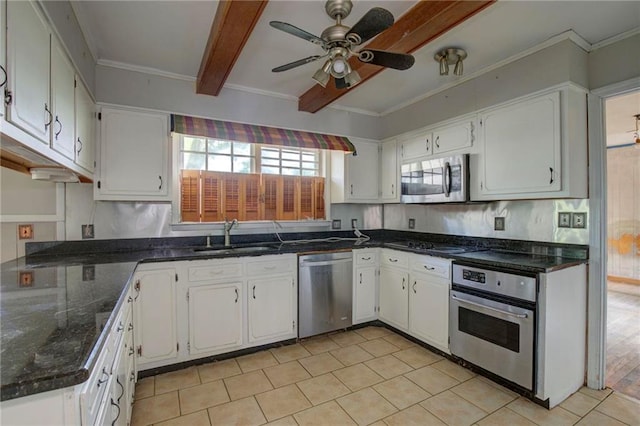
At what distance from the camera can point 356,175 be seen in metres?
3.80

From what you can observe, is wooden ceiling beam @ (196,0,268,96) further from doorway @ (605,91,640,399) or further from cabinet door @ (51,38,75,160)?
doorway @ (605,91,640,399)

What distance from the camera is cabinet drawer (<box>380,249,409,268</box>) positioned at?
3.13m

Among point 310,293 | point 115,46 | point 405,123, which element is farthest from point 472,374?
point 115,46

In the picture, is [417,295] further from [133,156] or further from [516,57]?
[133,156]

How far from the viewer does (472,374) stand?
2492mm

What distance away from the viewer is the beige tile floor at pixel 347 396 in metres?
1.97

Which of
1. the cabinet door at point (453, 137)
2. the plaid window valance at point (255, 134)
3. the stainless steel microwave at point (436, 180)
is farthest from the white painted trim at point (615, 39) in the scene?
the plaid window valance at point (255, 134)

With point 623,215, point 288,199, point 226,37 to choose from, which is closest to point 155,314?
point 288,199

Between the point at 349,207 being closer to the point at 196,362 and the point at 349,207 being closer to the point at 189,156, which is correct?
the point at 189,156

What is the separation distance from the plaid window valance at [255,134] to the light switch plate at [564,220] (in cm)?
209

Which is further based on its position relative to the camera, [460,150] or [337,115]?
[337,115]

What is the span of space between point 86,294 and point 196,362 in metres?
1.53

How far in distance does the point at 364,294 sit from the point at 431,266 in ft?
2.91

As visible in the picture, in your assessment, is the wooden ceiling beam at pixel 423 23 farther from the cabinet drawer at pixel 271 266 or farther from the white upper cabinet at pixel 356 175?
the cabinet drawer at pixel 271 266
